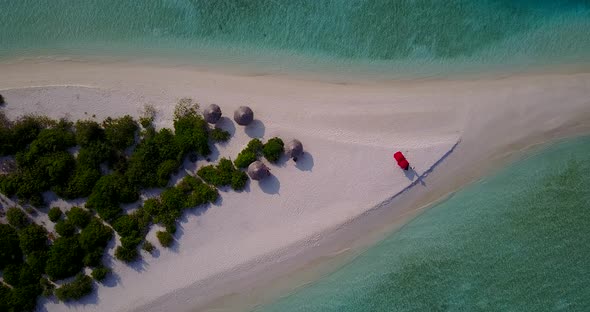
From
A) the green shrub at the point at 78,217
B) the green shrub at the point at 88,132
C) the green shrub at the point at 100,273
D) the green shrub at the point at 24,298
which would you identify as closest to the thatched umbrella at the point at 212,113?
the green shrub at the point at 88,132

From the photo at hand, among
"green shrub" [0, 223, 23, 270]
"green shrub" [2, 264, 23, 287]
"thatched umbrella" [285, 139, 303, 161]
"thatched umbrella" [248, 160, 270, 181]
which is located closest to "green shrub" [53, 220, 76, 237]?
"green shrub" [0, 223, 23, 270]

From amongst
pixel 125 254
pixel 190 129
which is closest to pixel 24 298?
pixel 125 254

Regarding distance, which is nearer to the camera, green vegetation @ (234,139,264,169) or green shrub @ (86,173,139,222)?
green shrub @ (86,173,139,222)

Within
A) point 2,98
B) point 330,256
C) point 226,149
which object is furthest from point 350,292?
point 2,98

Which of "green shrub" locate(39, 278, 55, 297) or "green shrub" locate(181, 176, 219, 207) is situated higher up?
"green shrub" locate(181, 176, 219, 207)

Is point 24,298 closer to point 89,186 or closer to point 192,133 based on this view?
point 89,186

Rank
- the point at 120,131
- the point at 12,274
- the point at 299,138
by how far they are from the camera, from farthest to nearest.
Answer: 1. the point at 299,138
2. the point at 120,131
3. the point at 12,274

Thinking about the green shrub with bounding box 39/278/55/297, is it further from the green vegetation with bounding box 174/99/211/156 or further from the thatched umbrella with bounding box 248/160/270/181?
the thatched umbrella with bounding box 248/160/270/181

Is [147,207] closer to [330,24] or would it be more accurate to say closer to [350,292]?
[350,292]
